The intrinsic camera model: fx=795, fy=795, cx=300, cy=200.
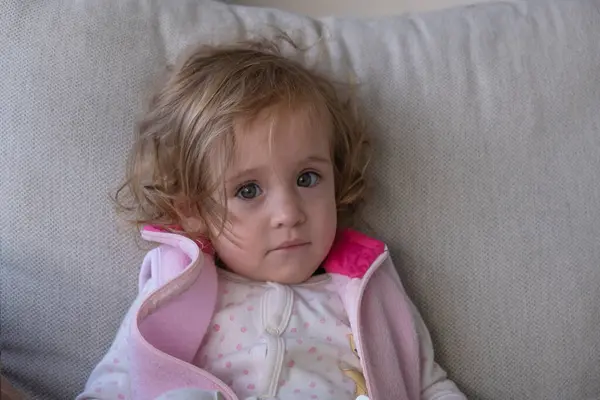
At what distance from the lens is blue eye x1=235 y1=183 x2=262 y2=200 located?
39.4 inches

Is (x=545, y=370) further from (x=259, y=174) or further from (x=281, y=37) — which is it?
(x=281, y=37)

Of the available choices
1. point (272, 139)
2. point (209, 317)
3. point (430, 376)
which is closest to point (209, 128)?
point (272, 139)

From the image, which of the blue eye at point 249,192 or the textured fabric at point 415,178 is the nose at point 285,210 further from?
the textured fabric at point 415,178

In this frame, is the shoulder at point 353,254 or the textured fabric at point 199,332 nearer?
the textured fabric at point 199,332

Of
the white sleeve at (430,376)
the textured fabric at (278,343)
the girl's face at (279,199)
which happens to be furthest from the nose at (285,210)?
the white sleeve at (430,376)

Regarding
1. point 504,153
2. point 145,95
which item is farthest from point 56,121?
point 504,153

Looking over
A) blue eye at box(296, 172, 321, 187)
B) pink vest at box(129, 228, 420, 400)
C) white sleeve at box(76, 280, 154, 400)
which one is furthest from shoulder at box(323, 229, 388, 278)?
white sleeve at box(76, 280, 154, 400)

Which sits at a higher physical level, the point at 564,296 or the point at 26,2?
the point at 26,2

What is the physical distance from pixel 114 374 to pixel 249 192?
0.28 metres

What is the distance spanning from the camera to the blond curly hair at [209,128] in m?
1.00

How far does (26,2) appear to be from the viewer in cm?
110

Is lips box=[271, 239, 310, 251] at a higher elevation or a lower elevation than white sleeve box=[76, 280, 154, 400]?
higher

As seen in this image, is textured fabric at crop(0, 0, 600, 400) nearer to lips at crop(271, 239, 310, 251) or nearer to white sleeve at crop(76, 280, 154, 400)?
white sleeve at crop(76, 280, 154, 400)

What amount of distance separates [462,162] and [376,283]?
22 cm
